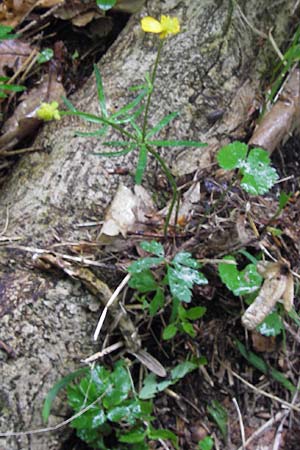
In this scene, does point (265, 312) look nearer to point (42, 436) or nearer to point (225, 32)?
point (42, 436)

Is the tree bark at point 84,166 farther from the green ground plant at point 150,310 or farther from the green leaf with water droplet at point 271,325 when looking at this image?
the green leaf with water droplet at point 271,325

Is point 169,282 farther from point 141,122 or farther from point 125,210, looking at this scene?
point 141,122

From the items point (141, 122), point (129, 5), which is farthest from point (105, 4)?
point (141, 122)

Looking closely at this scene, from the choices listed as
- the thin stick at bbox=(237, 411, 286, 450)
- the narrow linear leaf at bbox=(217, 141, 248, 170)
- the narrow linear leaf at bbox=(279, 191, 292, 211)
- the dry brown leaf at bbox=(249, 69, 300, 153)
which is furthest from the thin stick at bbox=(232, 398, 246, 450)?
the dry brown leaf at bbox=(249, 69, 300, 153)

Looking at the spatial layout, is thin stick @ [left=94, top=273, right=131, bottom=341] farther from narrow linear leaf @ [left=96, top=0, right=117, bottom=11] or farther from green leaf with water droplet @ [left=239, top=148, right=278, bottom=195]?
narrow linear leaf @ [left=96, top=0, right=117, bottom=11]

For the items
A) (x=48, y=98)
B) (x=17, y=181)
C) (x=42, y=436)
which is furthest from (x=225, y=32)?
(x=42, y=436)

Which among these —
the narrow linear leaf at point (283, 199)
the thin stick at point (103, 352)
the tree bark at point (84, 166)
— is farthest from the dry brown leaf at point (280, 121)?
A: the thin stick at point (103, 352)
